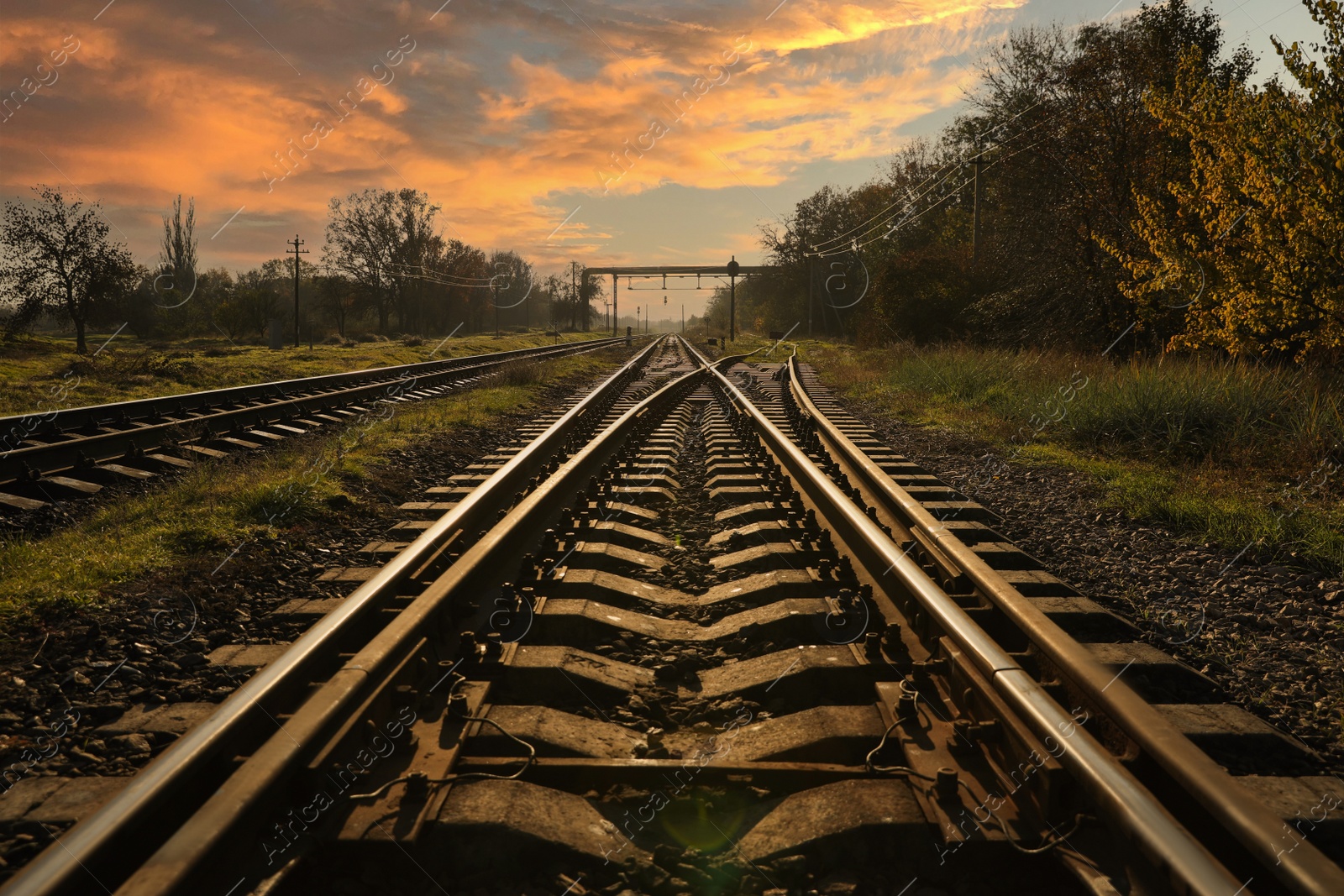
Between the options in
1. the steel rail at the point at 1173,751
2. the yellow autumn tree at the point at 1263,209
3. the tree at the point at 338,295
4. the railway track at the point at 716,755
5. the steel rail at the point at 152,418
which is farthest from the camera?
the tree at the point at 338,295

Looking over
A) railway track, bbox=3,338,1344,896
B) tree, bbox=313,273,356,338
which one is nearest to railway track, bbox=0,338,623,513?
railway track, bbox=3,338,1344,896

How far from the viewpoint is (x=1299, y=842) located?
1.55 meters

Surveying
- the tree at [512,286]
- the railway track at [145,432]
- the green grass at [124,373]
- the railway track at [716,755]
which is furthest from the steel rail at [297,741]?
the tree at [512,286]

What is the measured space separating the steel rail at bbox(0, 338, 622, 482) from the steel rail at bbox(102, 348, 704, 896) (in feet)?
15.1

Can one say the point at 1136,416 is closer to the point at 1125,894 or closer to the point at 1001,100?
the point at 1125,894

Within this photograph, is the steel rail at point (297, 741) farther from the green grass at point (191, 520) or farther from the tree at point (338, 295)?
the tree at point (338, 295)

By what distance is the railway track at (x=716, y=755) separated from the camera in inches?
70.7

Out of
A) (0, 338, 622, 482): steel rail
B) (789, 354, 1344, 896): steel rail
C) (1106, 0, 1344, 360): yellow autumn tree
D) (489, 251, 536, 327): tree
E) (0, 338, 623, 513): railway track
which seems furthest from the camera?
(489, 251, 536, 327): tree

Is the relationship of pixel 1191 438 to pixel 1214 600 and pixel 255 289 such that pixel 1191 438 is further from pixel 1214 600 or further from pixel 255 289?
pixel 255 289

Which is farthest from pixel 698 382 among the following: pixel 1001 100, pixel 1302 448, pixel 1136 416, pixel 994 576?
pixel 1001 100

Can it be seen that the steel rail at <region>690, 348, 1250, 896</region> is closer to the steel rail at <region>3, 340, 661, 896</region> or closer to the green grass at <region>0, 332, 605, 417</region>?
the steel rail at <region>3, 340, 661, 896</region>

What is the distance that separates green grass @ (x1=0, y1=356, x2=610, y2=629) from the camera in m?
4.20

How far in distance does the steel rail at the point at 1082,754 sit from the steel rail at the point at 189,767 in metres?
2.01

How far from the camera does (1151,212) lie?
10789mm
